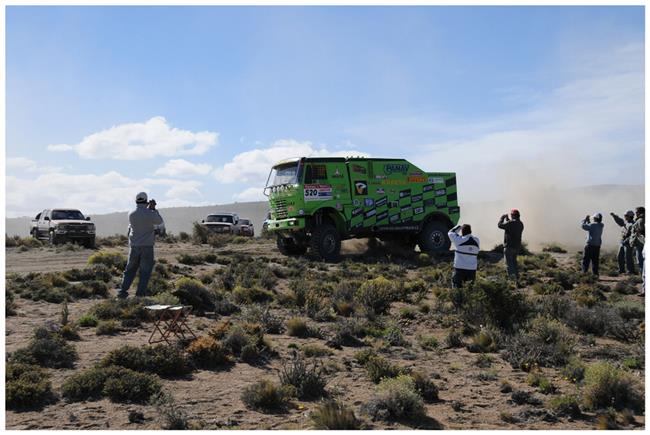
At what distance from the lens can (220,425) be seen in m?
6.47

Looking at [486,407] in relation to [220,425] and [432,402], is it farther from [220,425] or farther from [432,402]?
[220,425]

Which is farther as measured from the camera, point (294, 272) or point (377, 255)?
point (377, 255)

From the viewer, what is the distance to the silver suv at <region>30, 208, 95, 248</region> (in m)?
28.2

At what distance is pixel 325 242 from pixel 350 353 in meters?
11.7

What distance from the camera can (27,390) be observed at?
6961 millimetres

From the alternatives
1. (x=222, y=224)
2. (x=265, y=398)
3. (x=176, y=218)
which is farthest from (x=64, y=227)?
(x=176, y=218)

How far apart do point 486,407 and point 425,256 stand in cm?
1484

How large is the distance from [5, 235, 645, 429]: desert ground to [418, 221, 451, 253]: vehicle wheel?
6042 mm

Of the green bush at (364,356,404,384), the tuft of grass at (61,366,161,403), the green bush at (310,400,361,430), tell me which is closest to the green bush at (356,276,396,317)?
the green bush at (364,356,404,384)

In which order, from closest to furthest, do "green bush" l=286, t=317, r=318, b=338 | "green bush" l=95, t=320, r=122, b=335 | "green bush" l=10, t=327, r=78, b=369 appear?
"green bush" l=10, t=327, r=78, b=369 → "green bush" l=95, t=320, r=122, b=335 → "green bush" l=286, t=317, r=318, b=338

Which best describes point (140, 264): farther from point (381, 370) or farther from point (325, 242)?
point (325, 242)

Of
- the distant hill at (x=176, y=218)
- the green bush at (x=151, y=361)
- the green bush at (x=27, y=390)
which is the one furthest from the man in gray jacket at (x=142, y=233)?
the distant hill at (x=176, y=218)

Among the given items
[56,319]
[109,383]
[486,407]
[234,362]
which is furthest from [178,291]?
[486,407]

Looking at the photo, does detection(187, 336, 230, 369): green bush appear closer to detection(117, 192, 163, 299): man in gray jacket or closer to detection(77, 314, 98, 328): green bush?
detection(77, 314, 98, 328): green bush
